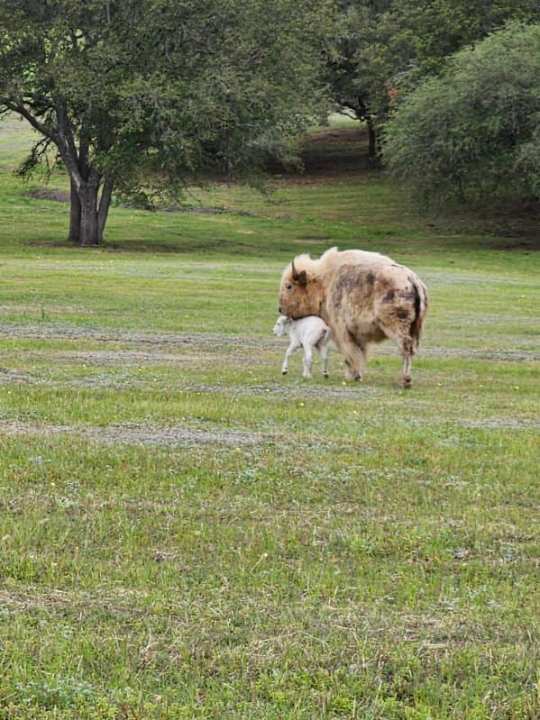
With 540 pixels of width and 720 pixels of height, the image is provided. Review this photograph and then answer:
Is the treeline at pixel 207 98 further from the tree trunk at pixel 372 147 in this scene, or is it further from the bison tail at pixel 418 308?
the bison tail at pixel 418 308

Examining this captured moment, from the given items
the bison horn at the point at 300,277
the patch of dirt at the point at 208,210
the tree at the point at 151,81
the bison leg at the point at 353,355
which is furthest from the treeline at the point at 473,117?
the bison leg at the point at 353,355

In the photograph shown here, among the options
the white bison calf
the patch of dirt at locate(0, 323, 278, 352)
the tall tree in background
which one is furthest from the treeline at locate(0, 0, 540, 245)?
the white bison calf

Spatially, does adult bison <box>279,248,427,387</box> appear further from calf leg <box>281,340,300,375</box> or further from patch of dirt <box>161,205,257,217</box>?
patch of dirt <box>161,205,257,217</box>

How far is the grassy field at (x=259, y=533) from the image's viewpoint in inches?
221

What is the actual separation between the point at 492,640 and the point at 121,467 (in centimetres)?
440

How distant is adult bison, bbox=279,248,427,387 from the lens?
1656 cm

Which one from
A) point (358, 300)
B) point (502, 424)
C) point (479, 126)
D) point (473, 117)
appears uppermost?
point (473, 117)

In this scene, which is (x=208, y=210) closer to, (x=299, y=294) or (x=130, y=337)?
(x=130, y=337)

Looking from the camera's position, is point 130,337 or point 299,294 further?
point 130,337

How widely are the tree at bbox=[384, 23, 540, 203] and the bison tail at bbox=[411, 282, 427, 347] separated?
37.1m

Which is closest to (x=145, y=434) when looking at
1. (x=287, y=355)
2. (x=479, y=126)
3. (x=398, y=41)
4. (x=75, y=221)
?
(x=287, y=355)

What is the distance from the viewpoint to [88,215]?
4959 centimetres

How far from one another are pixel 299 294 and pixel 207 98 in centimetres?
2763

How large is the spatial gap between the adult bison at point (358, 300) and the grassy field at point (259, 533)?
2.00 ft
